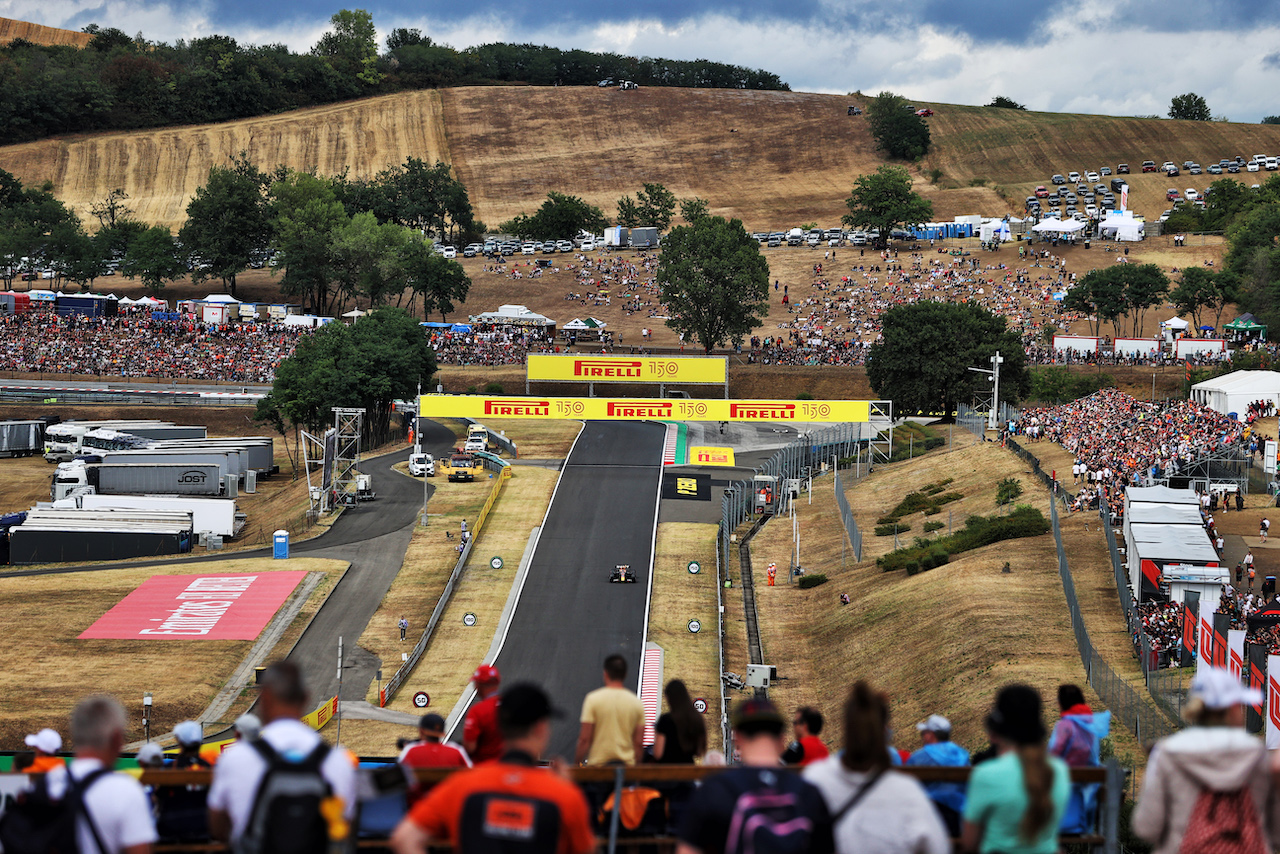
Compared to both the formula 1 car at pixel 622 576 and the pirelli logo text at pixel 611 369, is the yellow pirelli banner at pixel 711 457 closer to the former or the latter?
the pirelli logo text at pixel 611 369

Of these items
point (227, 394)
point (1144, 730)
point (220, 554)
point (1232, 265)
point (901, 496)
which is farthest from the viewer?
point (1232, 265)

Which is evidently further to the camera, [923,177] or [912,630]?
[923,177]

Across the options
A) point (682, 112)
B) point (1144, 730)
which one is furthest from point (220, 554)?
point (682, 112)

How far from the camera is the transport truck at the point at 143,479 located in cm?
7000

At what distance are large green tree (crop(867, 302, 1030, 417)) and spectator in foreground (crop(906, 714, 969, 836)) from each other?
74.9m

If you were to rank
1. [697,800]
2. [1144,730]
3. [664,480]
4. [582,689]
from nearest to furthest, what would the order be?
1. [697,800]
2. [1144,730]
3. [582,689]
4. [664,480]

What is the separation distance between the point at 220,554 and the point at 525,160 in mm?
118915

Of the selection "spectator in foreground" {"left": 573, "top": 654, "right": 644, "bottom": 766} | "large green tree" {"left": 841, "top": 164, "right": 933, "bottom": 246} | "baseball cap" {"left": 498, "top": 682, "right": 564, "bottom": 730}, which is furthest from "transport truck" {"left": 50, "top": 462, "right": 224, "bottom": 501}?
"large green tree" {"left": 841, "top": 164, "right": 933, "bottom": 246}

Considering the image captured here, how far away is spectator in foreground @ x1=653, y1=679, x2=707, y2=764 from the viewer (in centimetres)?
1050

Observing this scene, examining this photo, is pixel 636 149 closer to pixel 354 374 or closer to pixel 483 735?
pixel 354 374

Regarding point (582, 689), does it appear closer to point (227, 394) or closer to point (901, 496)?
point (901, 496)

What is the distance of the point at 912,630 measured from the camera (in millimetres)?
44625

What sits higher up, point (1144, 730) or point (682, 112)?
point (682, 112)

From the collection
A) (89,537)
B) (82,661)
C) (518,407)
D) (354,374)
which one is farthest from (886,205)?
(82,661)
